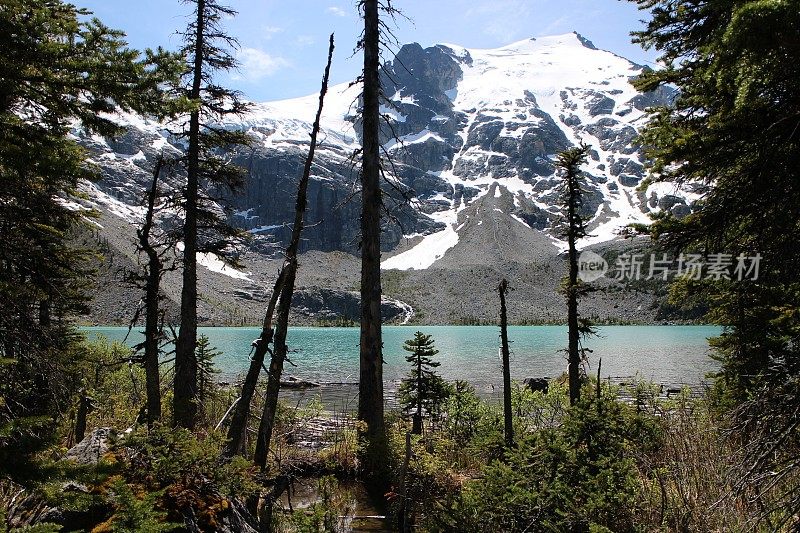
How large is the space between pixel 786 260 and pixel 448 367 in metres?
42.4

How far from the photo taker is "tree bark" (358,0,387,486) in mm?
10750

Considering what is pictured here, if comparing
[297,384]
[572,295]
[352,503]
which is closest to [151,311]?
[352,503]

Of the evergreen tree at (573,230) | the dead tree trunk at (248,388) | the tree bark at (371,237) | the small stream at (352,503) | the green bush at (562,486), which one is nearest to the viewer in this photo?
the green bush at (562,486)

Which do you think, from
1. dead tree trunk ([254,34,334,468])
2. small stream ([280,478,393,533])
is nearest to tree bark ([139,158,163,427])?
dead tree trunk ([254,34,334,468])

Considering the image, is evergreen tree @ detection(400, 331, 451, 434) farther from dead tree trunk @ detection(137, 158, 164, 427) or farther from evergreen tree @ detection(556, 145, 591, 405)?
dead tree trunk @ detection(137, 158, 164, 427)

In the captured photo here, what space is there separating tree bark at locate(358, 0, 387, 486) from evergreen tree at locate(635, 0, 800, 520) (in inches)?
223

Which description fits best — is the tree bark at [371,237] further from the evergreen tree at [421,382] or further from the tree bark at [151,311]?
the tree bark at [151,311]

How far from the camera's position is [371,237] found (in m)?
11.1

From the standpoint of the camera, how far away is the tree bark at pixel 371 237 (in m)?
10.8

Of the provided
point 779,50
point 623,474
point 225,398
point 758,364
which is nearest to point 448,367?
point 225,398

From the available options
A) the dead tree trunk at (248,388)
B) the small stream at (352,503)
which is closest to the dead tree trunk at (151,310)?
the dead tree trunk at (248,388)

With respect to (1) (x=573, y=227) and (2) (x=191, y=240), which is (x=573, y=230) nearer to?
(1) (x=573, y=227)

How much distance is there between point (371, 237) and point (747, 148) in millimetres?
7470

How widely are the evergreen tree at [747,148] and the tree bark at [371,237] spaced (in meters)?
5.66
